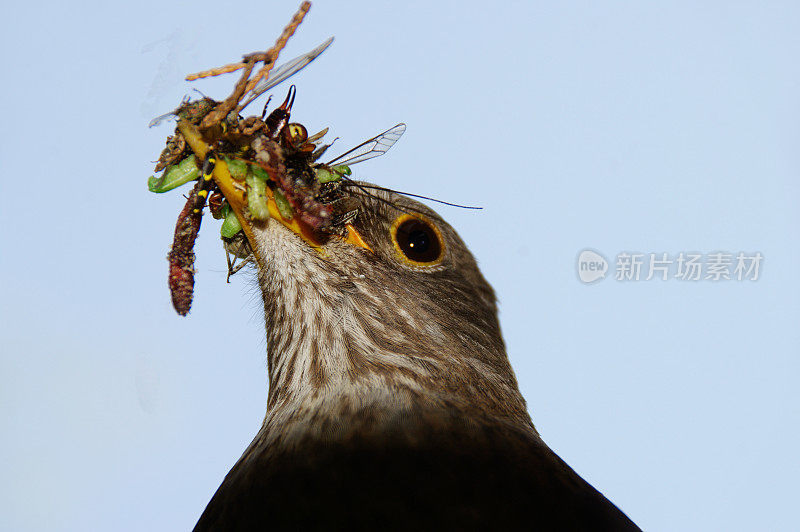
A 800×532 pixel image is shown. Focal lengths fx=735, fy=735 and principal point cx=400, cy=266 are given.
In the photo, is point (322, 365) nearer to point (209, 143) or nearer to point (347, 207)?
point (347, 207)

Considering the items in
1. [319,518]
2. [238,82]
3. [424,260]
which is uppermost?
[238,82]

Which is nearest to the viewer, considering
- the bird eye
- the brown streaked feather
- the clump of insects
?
the brown streaked feather

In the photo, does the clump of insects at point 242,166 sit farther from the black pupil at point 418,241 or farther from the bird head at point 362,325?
the black pupil at point 418,241

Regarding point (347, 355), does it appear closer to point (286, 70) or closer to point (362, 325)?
point (362, 325)

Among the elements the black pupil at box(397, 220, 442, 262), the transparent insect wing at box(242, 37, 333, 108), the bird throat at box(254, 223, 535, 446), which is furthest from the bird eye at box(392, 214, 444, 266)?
the transparent insect wing at box(242, 37, 333, 108)

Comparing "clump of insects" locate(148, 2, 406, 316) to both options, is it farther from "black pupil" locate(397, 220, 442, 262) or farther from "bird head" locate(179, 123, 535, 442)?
"black pupil" locate(397, 220, 442, 262)

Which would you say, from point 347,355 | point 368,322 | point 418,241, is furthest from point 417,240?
point 347,355

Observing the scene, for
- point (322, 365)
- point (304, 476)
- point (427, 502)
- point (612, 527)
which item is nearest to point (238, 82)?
point (322, 365)

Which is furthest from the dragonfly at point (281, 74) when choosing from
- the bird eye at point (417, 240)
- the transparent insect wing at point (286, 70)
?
the bird eye at point (417, 240)
